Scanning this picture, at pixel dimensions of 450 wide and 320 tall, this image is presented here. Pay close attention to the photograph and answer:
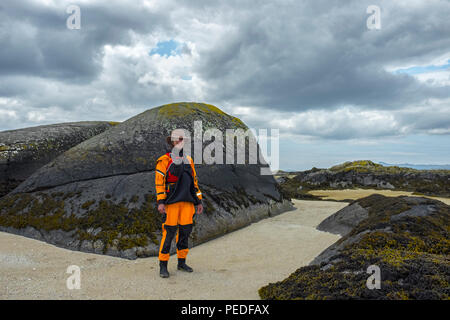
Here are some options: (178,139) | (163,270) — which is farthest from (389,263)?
(178,139)

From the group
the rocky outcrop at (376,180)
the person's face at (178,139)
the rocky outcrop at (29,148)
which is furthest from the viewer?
the rocky outcrop at (376,180)

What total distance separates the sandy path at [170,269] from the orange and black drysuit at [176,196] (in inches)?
23.4

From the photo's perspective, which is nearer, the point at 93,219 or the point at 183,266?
the point at 183,266

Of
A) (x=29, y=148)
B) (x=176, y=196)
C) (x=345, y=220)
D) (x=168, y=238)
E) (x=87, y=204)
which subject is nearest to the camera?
(x=168, y=238)

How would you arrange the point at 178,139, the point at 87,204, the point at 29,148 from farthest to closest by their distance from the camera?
1. the point at 29,148
2. the point at 87,204
3. the point at 178,139

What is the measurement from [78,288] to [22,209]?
4491 mm

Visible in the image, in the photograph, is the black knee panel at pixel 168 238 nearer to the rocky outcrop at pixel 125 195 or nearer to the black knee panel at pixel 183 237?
the black knee panel at pixel 183 237

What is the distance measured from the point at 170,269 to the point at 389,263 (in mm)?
3349

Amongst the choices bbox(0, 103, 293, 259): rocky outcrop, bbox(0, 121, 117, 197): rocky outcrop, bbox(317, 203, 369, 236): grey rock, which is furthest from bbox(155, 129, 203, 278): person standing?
bbox(0, 121, 117, 197): rocky outcrop

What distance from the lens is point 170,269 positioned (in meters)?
5.20

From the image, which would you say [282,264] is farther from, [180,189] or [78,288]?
[78,288]

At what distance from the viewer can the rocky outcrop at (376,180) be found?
2025 cm

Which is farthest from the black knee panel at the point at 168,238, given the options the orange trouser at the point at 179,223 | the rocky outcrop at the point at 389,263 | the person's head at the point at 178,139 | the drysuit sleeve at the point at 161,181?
the rocky outcrop at the point at 389,263

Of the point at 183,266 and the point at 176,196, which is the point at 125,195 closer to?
the point at 176,196
